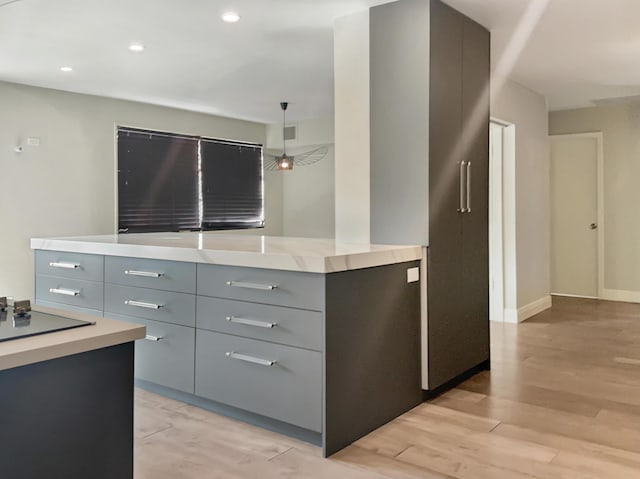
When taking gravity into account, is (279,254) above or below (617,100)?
below

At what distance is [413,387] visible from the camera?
3027 mm

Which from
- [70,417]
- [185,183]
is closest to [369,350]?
[70,417]

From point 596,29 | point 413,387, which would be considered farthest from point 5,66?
point 596,29

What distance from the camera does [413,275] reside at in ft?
9.91

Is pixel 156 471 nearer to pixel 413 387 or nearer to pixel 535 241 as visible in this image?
pixel 413 387

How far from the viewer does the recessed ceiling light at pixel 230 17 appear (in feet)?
11.2

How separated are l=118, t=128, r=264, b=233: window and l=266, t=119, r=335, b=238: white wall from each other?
1.35 feet

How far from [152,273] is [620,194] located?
5657 millimetres

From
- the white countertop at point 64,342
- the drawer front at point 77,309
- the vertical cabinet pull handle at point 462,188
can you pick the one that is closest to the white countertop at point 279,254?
the drawer front at point 77,309

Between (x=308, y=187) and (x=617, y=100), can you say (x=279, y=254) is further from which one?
(x=308, y=187)

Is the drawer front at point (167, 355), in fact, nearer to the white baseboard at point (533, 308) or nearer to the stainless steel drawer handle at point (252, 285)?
the stainless steel drawer handle at point (252, 285)

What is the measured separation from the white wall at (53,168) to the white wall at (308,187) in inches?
80.4

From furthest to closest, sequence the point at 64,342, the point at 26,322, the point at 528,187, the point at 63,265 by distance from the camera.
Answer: the point at 528,187 → the point at 63,265 → the point at 26,322 → the point at 64,342

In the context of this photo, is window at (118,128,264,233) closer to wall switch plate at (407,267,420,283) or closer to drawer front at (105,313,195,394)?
drawer front at (105,313,195,394)
